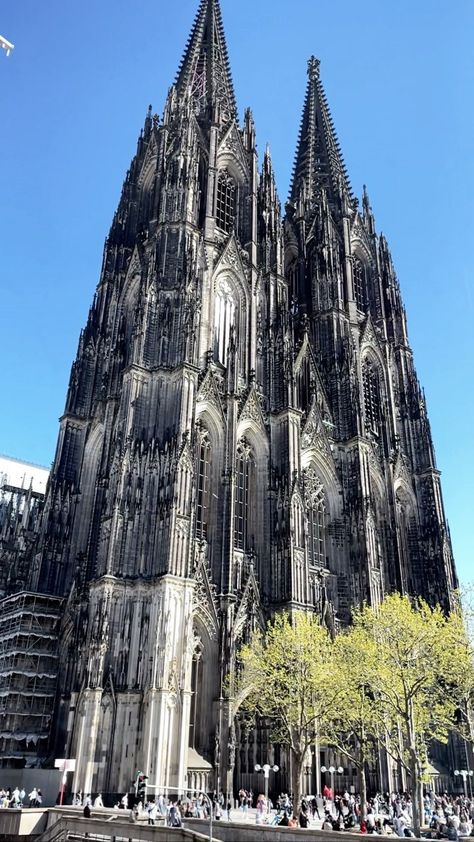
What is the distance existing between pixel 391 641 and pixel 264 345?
24.7m

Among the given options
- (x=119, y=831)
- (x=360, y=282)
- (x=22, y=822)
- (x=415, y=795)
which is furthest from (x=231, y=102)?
(x=119, y=831)

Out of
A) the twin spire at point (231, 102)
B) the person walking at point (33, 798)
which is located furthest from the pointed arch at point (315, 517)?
the twin spire at point (231, 102)

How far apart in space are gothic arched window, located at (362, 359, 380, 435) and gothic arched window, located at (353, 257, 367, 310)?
6579 millimetres

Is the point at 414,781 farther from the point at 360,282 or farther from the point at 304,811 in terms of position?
the point at 360,282

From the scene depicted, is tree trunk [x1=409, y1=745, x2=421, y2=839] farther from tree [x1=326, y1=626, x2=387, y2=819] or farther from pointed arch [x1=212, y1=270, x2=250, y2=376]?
pointed arch [x1=212, y1=270, x2=250, y2=376]

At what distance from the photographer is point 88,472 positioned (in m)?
46.5

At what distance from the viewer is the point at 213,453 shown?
1662 inches

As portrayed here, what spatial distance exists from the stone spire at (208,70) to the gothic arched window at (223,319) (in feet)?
54.4

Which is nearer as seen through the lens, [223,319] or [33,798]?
[33,798]

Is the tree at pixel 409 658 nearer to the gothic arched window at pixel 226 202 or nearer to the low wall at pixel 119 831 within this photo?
the low wall at pixel 119 831

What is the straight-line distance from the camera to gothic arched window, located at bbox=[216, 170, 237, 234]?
52031mm

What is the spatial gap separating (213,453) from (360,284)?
2888 centimetres

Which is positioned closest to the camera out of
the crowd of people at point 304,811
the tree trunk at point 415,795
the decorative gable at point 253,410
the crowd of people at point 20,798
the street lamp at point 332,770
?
the crowd of people at point 304,811

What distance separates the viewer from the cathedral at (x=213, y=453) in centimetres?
3334
